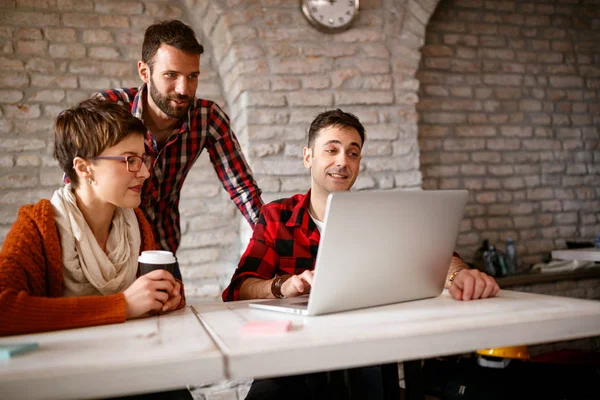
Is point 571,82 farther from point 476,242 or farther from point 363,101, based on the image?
point 363,101

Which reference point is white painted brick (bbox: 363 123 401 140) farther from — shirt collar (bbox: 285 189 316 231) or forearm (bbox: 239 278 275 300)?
forearm (bbox: 239 278 275 300)

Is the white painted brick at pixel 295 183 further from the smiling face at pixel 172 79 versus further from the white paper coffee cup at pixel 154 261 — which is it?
the white paper coffee cup at pixel 154 261

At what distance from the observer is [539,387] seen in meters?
2.02

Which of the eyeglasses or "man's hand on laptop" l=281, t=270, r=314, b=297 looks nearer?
"man's hand on laptop" l=281, t=270, r=314, b=297

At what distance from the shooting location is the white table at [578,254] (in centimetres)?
317

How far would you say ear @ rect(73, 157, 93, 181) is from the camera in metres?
1.32

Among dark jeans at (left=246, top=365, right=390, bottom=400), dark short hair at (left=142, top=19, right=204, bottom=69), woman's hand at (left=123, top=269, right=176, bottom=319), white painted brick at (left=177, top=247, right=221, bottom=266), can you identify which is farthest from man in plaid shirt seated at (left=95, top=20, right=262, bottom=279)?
white painted brick at (left=177, top=247, right=221, bottom=266)

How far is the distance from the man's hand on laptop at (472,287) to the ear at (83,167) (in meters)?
0.97

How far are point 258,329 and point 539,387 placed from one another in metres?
1.66

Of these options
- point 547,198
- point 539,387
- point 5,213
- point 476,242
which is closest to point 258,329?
point 539,387

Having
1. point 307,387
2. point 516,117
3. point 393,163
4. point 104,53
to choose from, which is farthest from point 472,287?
point 516,117

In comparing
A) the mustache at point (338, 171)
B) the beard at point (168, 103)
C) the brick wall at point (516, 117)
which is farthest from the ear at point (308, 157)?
the brick wall at point (516, 117)

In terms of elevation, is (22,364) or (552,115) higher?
(552,115)

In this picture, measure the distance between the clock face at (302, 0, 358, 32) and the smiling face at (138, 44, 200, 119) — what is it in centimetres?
128
